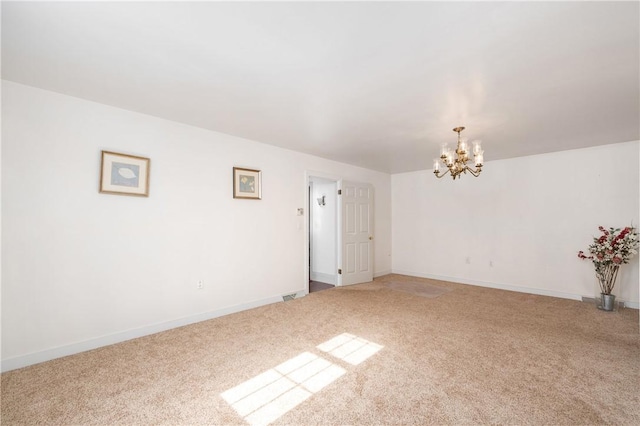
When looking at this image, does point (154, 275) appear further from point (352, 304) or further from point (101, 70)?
point (352, 304)

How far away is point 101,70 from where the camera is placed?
2.19m

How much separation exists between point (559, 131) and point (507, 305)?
2509mm

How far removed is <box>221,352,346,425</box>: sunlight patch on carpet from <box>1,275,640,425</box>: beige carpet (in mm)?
10

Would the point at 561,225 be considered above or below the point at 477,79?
below

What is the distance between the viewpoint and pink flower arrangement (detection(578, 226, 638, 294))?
12.8ft

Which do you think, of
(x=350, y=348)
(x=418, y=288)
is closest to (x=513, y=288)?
(x=418, y=288)

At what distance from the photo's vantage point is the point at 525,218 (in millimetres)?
4984

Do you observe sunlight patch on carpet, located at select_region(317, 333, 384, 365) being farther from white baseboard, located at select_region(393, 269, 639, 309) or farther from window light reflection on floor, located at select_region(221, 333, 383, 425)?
white baseboard, located at select_region(393, 269, 639, 309)

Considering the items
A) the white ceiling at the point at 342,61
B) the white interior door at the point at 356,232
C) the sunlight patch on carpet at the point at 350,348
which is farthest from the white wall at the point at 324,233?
the sunlight patch on carpet at the point at 350,348

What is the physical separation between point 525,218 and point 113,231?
20.1 ft

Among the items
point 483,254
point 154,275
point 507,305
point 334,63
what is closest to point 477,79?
point 334,63

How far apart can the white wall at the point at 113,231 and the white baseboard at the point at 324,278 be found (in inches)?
60.1

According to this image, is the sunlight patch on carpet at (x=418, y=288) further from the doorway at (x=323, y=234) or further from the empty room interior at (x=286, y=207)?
the doorway at (x=323, y=234)

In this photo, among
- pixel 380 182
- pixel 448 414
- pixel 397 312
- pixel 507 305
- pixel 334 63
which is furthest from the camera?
pixel 380 182
